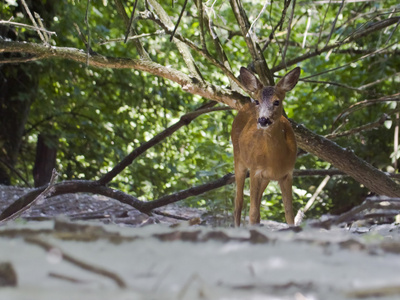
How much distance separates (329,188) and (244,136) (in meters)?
4.59

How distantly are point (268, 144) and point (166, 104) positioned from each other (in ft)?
19.7

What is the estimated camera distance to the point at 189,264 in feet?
5.72

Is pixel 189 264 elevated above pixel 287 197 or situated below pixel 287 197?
below

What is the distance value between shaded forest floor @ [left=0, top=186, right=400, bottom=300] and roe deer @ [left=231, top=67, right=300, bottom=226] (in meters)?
2.11

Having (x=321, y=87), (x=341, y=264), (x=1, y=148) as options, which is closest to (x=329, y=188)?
(x=321, y=87)

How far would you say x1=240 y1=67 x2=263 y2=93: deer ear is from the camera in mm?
4664

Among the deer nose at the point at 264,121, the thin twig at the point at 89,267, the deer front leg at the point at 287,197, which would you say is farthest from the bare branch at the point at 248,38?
the thin twig at the point at 89,267

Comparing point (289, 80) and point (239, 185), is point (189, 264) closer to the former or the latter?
point (289, 80)

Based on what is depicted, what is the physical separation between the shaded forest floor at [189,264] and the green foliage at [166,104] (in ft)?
20.0

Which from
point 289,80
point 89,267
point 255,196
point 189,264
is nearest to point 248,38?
point 289,80

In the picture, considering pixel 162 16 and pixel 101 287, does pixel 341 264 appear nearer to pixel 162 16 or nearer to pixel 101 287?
pixel 101 287

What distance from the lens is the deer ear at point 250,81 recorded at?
184 inches

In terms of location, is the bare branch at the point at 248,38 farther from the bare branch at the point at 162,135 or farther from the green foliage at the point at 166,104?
the green foliage at the point at 166,104

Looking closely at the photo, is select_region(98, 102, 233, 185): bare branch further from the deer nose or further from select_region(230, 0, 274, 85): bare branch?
the deer nose
